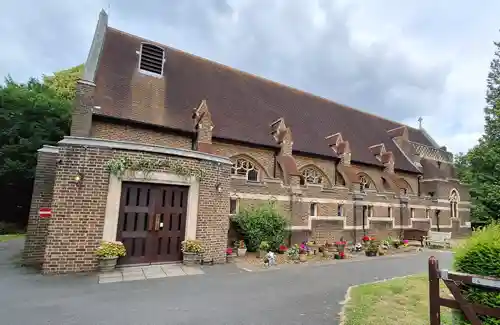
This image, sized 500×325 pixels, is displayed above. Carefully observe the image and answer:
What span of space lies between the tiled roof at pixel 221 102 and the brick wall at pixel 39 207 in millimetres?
3848

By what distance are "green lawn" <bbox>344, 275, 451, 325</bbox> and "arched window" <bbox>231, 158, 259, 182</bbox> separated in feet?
33.3

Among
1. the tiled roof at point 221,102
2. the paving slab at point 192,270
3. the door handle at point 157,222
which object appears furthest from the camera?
the tiled roof at point 221,102

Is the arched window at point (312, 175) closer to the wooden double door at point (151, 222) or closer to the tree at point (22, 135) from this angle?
the wooden double door at point (151, 222)

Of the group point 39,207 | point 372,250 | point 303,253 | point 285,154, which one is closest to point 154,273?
point 39,207

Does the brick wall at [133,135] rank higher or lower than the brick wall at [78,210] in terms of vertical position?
higher

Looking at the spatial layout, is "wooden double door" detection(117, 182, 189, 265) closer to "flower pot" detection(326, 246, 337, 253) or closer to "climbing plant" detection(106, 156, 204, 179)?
"climbing plant" detection(106, 156, 204, 179)

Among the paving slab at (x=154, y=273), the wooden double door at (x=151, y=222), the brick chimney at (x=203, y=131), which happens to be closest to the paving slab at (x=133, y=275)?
the paving slab at (x=154, y=273)

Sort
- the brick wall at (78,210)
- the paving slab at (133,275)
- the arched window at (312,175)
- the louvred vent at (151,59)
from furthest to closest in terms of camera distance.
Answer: the arched window at (312,175) < the louvred vent at (151,59) < the brick wall at (78,210) < the paving slab at (133,275)

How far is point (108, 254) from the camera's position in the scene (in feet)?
27.9

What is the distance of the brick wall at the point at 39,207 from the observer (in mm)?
9844

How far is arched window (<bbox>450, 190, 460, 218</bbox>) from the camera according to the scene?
2612cm

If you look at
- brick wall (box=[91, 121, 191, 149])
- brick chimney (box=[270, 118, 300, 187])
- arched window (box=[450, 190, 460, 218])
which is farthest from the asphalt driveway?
arched window (box=[450, 190, 460, 218])

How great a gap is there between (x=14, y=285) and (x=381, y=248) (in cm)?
1549

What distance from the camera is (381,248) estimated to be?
15.3 metres
